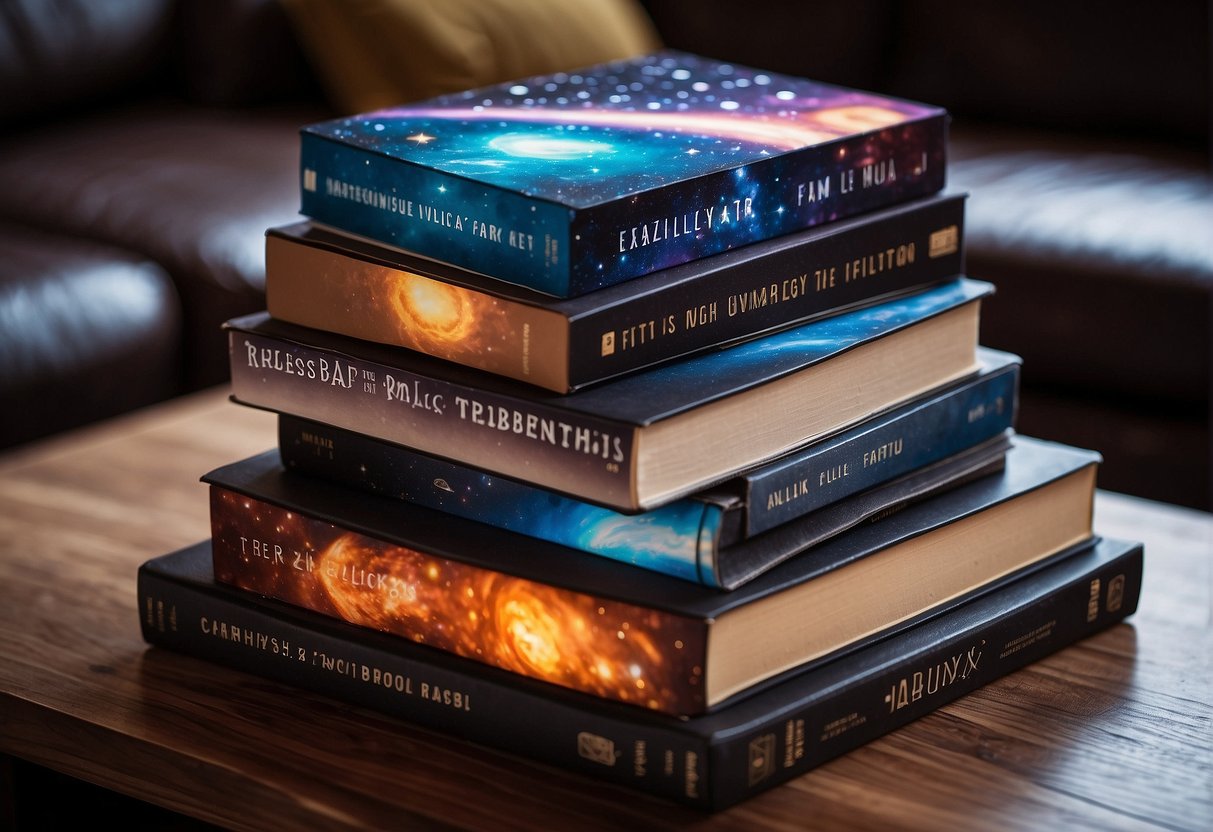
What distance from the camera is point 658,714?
0.71 metres

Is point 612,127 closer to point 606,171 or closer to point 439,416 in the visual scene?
point 606,171

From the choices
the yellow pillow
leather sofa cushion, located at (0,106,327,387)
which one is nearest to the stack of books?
leather sofa cushion, located at (0,106,327,387)

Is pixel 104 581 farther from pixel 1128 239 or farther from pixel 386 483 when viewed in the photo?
pixel 1128 239

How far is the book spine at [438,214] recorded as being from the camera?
0.72m

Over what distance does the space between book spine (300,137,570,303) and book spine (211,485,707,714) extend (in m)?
0.15

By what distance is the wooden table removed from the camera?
71 centimetres

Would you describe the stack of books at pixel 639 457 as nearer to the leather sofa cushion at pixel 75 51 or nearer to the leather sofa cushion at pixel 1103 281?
the leather sofa cushion at pixel 1103 281

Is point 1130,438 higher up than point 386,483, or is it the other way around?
point 386,483

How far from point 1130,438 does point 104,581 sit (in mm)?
1267

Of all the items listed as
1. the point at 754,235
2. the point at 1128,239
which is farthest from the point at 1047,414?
the point at 754,235

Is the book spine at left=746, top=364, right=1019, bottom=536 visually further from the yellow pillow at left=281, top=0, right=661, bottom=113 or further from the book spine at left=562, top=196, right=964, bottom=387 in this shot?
the yellow pillow at left=281, top=0, right=661, bottom=113

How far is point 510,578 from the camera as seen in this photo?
2.46 feet

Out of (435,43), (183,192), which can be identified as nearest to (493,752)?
(183,192)

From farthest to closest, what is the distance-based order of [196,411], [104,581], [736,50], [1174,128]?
[736,50] → [1174,128] → [196,411] → [104,581]
